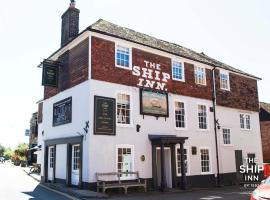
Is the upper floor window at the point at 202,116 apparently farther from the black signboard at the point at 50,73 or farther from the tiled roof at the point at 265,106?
the tiled roof at the point at 265,106

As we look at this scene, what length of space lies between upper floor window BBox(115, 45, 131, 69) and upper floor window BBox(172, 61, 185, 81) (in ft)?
12.5

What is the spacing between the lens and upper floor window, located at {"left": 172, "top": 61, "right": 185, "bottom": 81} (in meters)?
20.5

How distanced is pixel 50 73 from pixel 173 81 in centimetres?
799

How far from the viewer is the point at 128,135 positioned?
1702 cm

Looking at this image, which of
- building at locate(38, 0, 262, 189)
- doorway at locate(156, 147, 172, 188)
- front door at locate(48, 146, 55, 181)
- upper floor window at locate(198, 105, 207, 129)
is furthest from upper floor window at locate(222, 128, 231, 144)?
front door at locate(48, 146, 55, 181)

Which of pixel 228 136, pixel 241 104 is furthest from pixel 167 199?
pixel 241 104

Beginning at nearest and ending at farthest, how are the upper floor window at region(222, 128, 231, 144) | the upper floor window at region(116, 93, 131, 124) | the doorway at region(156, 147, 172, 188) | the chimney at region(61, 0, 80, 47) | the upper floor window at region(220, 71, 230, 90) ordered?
the upper floor window at region(116, 93, 131, 124) < the doorway at region(156, 147, 172, 188) < the chimney at region(61, 0, 80, 47) < the upper floor window at region(222, 128, 231, 144) < the upper floor window at region(220, 71, 230, 90)

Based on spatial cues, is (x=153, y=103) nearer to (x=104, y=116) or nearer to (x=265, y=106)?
(x=104, y=116)

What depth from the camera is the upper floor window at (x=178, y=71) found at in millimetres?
20500

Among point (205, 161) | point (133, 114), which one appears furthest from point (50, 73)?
point (205, 161)

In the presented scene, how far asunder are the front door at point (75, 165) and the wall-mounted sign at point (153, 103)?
4287 mm

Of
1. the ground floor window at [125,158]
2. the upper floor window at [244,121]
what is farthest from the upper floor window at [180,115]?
the upper floor window at [244,121]

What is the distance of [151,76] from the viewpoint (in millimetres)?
19000

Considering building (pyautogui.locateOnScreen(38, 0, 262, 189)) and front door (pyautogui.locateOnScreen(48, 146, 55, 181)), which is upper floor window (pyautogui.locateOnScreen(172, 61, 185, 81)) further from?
front door (pyautogui.locateOnScreen(48, 146, 55, 181))
